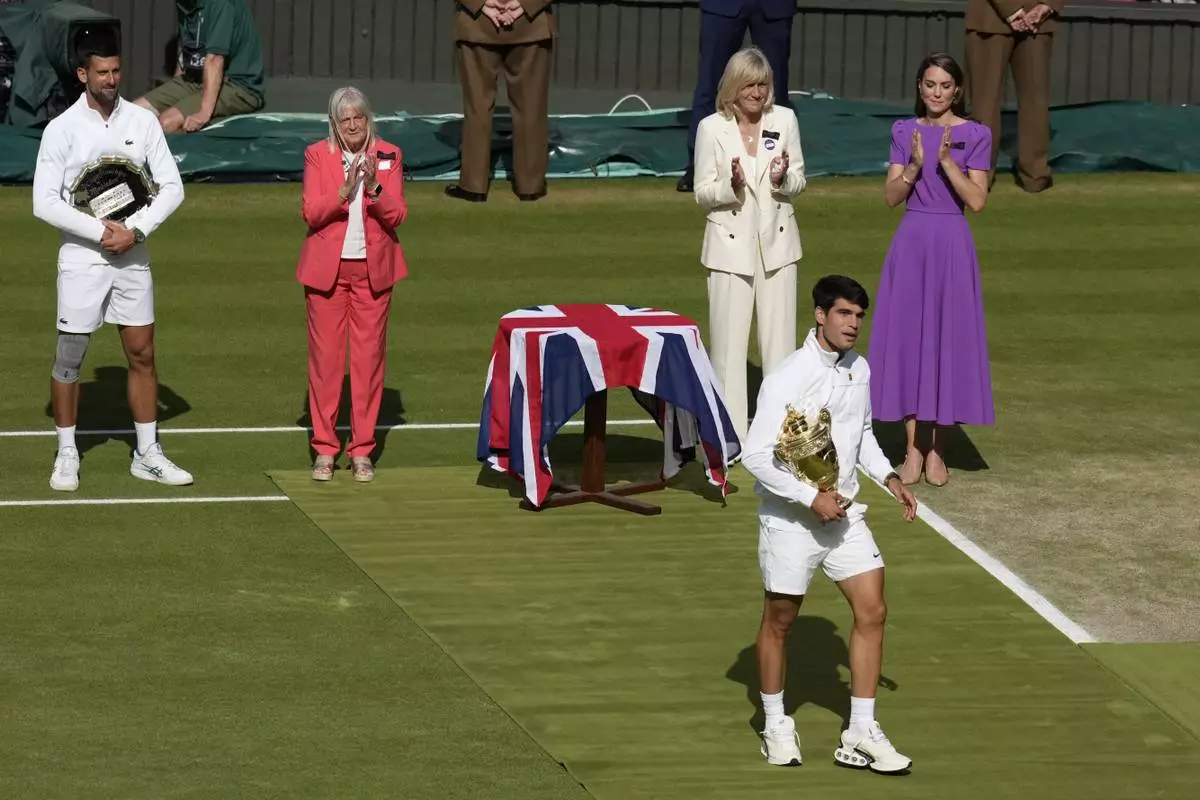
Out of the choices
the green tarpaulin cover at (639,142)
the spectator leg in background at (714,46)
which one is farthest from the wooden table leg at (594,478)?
the green tarpaulin cover at (639,142)

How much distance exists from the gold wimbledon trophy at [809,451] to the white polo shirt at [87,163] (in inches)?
202

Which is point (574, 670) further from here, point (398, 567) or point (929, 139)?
point (929, 139)

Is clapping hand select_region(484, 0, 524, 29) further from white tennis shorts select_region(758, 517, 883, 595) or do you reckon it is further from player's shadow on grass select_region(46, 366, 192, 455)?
white tennis shorts select_region(758, 517, 883, 595)

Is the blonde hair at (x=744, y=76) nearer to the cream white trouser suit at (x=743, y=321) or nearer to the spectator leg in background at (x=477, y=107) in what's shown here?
the cream white trouser suit at (x=743, y=321)

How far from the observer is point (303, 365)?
16.5 meters

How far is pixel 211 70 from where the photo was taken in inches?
802

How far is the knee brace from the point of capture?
42.9 ft

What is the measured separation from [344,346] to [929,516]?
3.56 meters

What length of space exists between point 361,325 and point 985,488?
12.6 feet

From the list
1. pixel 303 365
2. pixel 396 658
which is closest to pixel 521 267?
pixel 303 365

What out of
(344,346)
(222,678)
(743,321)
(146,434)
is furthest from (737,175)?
(222,678)

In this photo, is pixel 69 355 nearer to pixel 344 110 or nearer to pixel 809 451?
pixel 344 110

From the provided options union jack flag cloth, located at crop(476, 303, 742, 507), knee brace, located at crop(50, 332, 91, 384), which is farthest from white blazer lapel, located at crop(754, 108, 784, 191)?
knee brace, located at crop(50, 332, 91, 384)

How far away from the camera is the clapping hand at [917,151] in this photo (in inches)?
526
